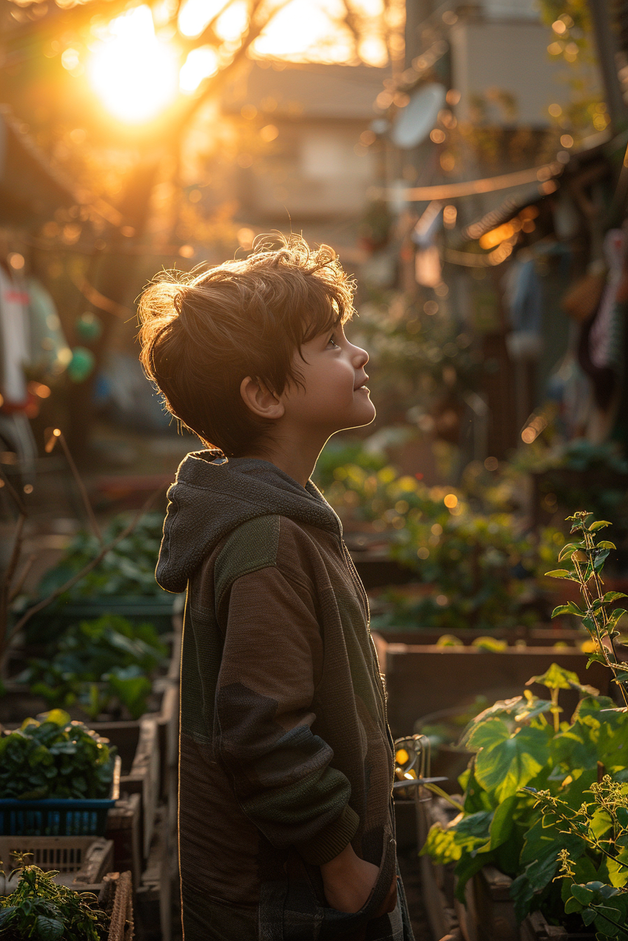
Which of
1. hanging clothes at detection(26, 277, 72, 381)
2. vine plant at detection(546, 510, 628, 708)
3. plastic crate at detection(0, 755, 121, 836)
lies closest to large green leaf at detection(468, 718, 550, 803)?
vine plant at detection(546, 510, 628, 708)

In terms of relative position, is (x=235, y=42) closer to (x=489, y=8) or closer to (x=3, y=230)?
(x=3, y=230)

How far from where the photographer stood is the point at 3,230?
553 cm

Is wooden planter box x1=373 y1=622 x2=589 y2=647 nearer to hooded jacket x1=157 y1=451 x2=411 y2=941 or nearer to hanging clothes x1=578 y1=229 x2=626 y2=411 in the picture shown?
hooded jacket x1=157 y1=451 x2=411 y2=941

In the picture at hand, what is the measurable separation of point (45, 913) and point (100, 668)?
2161 mm

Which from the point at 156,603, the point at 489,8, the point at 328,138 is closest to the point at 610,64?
the point at 156,603

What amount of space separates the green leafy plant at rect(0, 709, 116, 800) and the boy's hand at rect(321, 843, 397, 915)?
1056mm

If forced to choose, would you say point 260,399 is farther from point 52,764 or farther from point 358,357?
point 52,764

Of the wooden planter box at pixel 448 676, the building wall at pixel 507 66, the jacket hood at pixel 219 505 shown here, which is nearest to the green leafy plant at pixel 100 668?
the wooden planter box at pixel 448 676

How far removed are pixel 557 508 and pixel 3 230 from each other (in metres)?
4.13

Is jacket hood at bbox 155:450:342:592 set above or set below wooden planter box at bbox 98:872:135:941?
above

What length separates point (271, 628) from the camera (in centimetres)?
131

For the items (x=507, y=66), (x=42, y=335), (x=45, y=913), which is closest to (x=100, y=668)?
Answer: (x=45, y=913)

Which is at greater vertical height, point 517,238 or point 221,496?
point 517,238

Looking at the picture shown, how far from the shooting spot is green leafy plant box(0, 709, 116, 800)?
7.03ft
